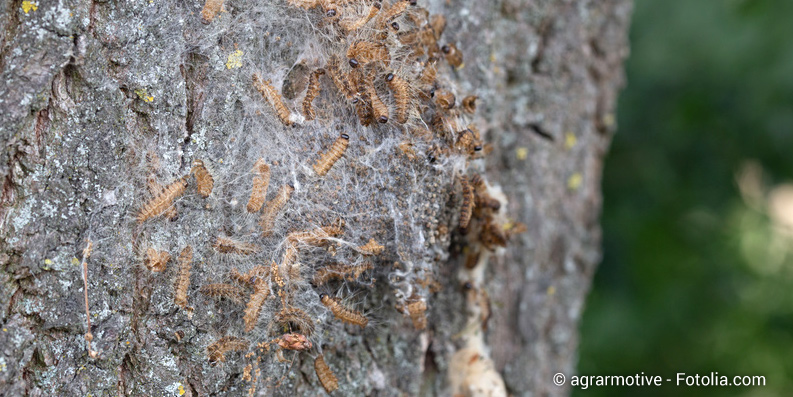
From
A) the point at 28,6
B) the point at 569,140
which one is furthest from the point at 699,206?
the point at 28,6

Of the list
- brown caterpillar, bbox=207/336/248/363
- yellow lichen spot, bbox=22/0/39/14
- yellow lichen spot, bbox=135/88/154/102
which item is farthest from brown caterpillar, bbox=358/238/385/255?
yellow lichen spot, bbox=22/0/39/14

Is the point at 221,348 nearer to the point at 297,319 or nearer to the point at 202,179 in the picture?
the point at 297,319

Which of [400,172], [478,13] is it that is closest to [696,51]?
[478,13]

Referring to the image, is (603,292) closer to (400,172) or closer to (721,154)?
(721,154)

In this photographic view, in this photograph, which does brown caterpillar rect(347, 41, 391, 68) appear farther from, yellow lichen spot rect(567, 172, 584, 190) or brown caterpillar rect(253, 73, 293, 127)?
yellow lichen spot rect(567, 172, 584, 190)

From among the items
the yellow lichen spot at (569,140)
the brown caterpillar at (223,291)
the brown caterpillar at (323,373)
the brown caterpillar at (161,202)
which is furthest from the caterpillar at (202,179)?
the yellow lichen spot at (569,140)

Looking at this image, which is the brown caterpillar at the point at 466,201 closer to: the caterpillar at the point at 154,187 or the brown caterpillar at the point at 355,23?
the brown caterpillar at the point at 355,23
